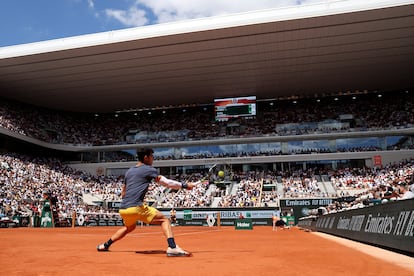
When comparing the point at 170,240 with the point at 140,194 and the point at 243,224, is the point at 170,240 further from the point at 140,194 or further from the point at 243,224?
the point at 243,224

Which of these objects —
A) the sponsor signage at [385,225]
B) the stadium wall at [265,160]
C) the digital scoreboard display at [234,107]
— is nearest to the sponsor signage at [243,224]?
the sponsor signage at [385,225]

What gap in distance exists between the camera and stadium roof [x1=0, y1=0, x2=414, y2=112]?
1335 inches

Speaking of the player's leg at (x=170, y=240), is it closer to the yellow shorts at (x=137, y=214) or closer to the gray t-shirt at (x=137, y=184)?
the yellow shorts at (x=137, y=214)

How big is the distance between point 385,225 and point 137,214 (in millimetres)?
4818

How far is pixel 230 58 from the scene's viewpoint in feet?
131

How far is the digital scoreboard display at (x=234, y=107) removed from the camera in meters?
49.3

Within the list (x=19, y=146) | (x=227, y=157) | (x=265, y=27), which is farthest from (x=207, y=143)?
(x=19, y=146)

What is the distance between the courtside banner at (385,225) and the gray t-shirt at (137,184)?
4221 mm

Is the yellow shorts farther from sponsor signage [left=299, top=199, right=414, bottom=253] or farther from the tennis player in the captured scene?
sponsor signage [left=299, top=199, right=414, bottom=253]

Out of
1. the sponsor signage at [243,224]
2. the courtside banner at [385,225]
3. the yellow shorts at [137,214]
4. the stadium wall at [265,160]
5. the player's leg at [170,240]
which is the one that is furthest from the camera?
the stadium wall at [265,160]

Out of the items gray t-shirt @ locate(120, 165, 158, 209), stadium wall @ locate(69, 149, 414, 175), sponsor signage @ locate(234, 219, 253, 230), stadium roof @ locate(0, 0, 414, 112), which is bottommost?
sponsor signage @ locate(234, 219, 253, 230)

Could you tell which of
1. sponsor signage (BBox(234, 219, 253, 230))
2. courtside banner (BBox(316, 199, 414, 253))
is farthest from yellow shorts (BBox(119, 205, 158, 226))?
sponsor signage (BBox(234, 219, 253, 230))

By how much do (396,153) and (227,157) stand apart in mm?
20426

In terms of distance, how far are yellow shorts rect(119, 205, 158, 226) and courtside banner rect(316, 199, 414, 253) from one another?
4.18 meters
